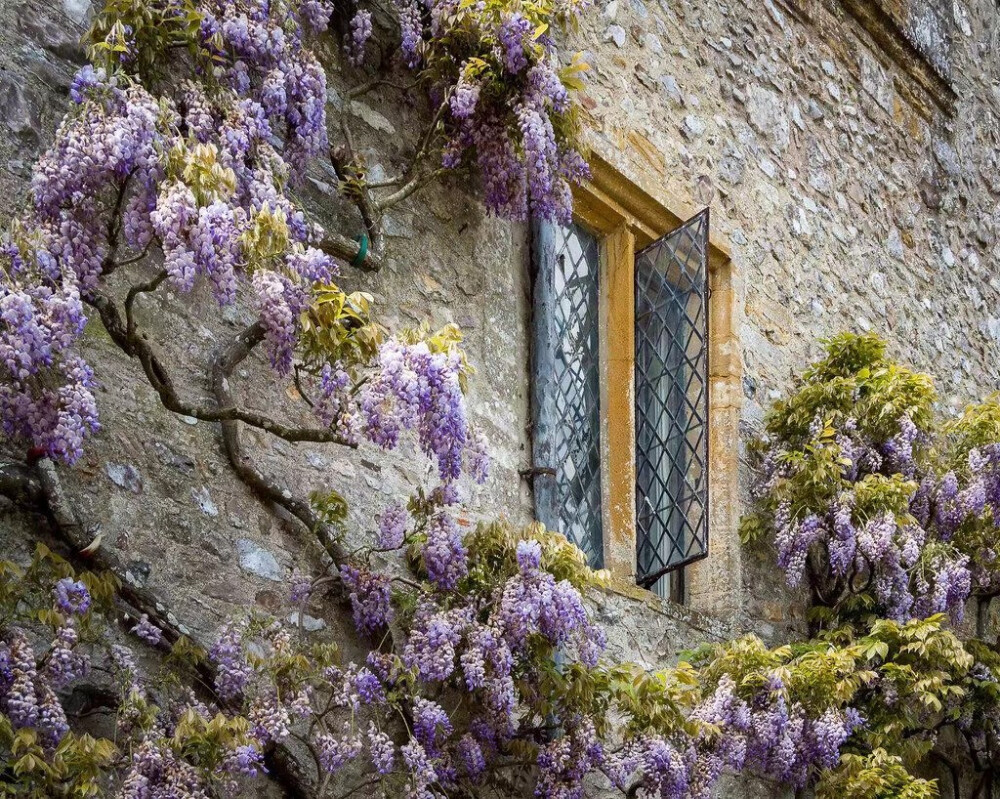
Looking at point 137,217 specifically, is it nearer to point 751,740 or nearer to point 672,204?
point 751,740

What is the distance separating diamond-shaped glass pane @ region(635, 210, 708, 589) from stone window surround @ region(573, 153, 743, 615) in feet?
0.44

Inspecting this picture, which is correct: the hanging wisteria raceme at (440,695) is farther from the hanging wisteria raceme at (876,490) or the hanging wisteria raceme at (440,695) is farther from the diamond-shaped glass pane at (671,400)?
the hanging wisteria raceme at (876,490)

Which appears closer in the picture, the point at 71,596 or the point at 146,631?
the point at 71,596

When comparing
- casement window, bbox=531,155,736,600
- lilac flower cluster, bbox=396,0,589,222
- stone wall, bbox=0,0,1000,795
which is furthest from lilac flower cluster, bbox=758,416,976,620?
lilac flower cluster, bbox=396,0,589,222

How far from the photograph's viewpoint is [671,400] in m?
6.10

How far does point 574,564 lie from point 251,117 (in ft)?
4.96

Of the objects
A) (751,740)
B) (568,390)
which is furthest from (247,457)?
(751,740)

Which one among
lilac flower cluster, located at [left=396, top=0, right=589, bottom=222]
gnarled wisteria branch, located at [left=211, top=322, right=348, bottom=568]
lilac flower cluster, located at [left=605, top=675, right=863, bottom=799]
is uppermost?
lilac flower cluster, located at [left=396, top=0, right=589, bottom=222]

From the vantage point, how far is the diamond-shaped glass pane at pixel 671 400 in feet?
19.2

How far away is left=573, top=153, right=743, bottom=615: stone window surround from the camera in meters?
5.78

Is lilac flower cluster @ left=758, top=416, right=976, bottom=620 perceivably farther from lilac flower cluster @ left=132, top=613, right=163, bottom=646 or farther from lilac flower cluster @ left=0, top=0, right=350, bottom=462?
lilac flower cluster @ left=132, top=613, right=163, bottom=646

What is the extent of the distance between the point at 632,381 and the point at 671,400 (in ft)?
0.77

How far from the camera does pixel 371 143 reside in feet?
17.0

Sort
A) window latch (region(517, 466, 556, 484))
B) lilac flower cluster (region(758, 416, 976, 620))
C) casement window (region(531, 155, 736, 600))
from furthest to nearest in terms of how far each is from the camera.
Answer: lilac flower cluster (region(758, 416, 976, 620))
casement window (region(531, 155, 736, 600))
window latch (region(517, 466, 556, 484))
